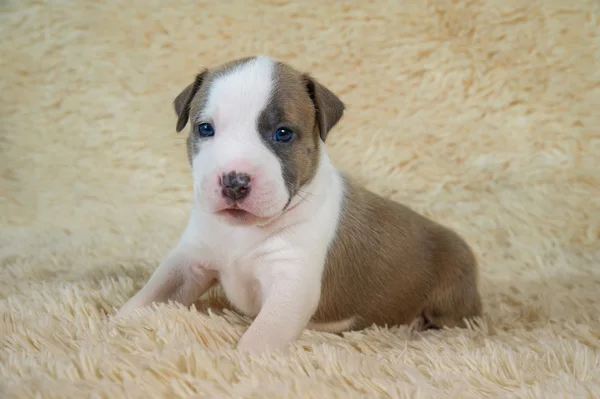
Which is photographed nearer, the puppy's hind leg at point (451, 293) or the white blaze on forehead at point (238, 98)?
the white blaze on forehead at point (238, 98)

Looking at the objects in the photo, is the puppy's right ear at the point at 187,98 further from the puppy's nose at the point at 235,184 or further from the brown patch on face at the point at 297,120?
the puppy's nose at the point at 235,184

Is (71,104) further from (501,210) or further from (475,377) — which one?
(475,377)

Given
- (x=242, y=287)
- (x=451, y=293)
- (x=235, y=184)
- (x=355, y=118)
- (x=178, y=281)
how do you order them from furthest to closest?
(x=355, y=118), (x=451, y=293), (x=178, y=281), (x=242, y=287), (x=235, y=184)

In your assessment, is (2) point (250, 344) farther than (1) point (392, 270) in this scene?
No

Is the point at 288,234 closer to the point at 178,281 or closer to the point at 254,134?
the point at 254,134

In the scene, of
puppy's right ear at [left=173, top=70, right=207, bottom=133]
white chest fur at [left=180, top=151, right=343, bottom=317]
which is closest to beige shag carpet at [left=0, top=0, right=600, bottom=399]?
white chest fur at [left=180, top=151, right=343, bottom=317]

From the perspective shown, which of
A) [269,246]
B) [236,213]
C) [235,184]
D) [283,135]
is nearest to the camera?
[235,184]

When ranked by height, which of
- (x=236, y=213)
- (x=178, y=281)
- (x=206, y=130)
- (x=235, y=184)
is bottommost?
(x=178, y=281)

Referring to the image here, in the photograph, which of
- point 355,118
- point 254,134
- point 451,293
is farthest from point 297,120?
point 355,118

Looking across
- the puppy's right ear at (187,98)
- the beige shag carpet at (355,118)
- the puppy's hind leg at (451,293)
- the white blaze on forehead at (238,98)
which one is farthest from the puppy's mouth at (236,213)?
the beige shag carpet at (355,118)
